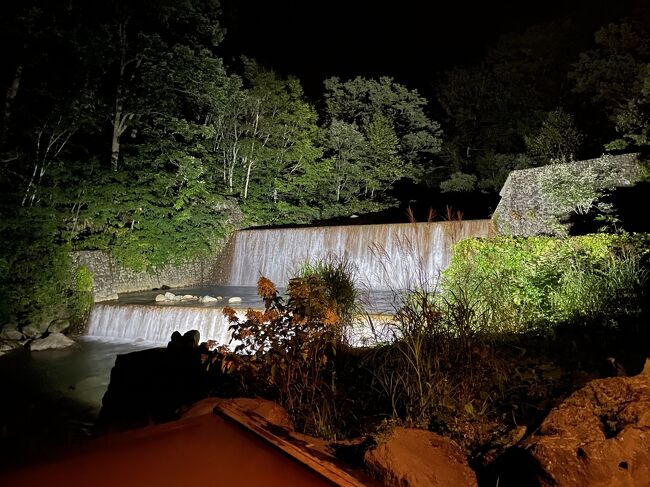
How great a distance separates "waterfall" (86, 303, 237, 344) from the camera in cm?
884

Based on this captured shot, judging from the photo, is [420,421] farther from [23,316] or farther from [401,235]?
[23,316]

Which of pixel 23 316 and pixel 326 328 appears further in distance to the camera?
pixel 23 316

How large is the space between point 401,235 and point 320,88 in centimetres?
1592

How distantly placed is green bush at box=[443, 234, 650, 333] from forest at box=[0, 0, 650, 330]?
26.6ft

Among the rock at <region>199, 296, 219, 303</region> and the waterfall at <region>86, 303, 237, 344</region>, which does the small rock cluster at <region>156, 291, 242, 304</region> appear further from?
the waterfall at <region>86, 303, 237, 344</region>

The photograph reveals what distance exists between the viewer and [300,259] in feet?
43.4

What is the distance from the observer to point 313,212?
20203 mm

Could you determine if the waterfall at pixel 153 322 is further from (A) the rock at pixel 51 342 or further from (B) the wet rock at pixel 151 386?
(B) the wet rock at pixel 151 386

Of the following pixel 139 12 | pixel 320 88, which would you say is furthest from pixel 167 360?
pixel 320 88

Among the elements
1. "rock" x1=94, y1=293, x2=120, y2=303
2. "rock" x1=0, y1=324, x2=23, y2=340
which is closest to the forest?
"rock" x1=0, y1=324, x2=23, y2=340

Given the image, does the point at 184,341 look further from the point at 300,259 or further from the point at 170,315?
the point at 300,259

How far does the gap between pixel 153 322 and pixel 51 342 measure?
2.04 metres

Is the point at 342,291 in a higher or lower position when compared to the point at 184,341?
higher

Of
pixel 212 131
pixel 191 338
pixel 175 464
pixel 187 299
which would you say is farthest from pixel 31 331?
pixel 175 464
